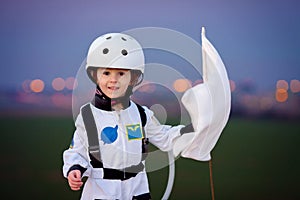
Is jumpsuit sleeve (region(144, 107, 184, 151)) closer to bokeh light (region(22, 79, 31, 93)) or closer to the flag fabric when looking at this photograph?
the flag fabric

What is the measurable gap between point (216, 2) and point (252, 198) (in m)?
1.12

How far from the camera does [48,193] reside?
3.06 meters

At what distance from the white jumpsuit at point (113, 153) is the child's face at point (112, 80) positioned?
7cm

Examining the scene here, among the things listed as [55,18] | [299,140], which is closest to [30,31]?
[55,18]

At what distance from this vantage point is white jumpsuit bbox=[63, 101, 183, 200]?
6.49 ft

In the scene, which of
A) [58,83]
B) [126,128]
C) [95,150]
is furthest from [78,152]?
[58,83]

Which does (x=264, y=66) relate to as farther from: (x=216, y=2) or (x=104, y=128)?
(x=104, y=128)

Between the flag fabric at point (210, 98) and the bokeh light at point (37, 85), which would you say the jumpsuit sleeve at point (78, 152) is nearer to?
the flag fabric at point (210, 98)

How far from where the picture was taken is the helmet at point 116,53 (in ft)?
6.41

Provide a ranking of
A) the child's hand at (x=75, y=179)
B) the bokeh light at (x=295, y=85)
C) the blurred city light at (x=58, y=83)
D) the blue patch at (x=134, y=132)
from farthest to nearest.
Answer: the bokeh light at (x=295, y=85) < the blurred city light at (x=58, y=83) < the blue patch at (x=134, y=132) < the child's hand at (x=75, y=179)

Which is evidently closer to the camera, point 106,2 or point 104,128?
point 104,128

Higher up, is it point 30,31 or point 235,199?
point 30,31

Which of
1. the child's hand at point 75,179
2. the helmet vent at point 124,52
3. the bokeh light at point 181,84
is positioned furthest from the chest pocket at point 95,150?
the bokeh light at point 181,84

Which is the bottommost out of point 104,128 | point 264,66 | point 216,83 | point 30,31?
point 104,128
